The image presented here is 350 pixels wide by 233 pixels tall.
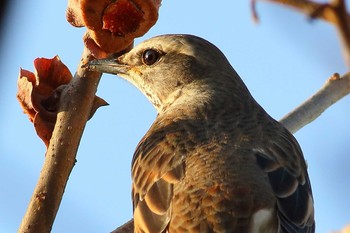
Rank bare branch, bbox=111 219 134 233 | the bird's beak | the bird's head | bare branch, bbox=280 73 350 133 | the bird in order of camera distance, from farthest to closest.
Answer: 1. the bird's head
2. bare branch, bbox=280 73 350 133
3. bare branch, bbox=111 219 134 233
4. the bird's beak
5. the bird

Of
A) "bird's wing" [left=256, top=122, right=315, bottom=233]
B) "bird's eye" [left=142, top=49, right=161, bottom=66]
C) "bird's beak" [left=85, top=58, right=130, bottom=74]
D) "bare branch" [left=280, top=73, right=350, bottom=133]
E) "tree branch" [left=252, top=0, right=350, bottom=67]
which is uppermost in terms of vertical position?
"bird's eye" [left=142, top=49, right=161, bottom=66]

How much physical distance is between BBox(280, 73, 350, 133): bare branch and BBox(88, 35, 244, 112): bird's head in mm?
812

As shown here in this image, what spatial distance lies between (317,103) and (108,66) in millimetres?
1727

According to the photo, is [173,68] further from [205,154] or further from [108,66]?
[205,154]

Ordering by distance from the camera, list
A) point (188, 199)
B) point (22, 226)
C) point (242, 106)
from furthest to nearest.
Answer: point (242, 106) < point (188, 199) < point (22, 226)

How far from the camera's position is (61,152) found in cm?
384

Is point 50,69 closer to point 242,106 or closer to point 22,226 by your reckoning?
point 22,226

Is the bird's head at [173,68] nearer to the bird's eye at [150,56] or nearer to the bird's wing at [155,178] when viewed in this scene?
the bird's eye at [150,56]

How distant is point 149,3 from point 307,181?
1.89 meters

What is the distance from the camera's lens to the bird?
411 centimetres

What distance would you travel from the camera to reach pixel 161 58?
6.16 meters

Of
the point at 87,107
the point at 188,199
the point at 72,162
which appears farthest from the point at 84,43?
the point at 188,199

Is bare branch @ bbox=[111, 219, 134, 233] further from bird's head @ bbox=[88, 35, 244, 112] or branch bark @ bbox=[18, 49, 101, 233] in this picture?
bird's head @ bbox=[88, 35, 244, 112]

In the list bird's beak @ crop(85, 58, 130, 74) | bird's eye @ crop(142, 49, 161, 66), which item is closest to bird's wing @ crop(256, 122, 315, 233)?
bird's beak @ crop(85, 58, 130, 74)
